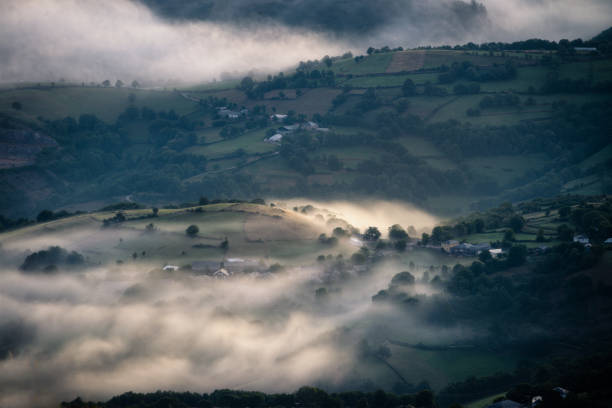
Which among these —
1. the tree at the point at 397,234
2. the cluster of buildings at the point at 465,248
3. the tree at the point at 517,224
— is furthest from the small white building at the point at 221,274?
the tree at the point at 517,224

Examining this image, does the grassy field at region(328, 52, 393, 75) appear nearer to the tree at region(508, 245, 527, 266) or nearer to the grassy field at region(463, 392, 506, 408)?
the tree at region(508, 245, 527, 266)

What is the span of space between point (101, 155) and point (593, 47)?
9114cm

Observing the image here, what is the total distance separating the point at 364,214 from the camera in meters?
102

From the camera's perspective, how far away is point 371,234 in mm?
86312

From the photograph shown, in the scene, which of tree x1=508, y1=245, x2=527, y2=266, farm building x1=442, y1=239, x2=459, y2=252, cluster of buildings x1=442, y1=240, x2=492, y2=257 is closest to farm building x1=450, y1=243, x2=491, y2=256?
cluster of buildings x1=442, y1=240, x2=492, y2=257

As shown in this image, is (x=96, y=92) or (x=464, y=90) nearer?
(x=464, y=90)

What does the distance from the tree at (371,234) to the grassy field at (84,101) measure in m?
67.3

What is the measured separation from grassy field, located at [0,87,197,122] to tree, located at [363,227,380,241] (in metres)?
67.3

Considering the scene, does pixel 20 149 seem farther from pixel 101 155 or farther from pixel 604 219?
pixel 604 219

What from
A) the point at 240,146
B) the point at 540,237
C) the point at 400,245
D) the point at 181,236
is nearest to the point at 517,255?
the point at 540,237

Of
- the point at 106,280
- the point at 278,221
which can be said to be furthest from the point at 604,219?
the point at 106,280

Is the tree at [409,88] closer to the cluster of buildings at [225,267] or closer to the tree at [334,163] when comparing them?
the tree at [334,163]

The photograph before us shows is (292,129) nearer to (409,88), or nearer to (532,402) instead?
(409,88)

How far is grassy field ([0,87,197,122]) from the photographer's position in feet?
431
